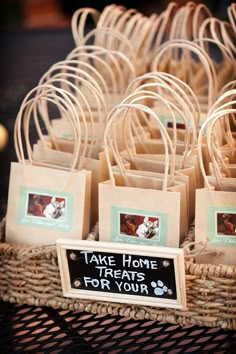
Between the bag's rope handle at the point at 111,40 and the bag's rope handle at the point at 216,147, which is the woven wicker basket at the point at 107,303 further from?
the bag's rope handle at the point at 111,40

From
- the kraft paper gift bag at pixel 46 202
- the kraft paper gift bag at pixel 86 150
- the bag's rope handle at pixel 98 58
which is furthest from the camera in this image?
the bag's rope handle at pixel 98 58

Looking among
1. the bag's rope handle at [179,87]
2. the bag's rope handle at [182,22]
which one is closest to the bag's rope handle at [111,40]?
the bag's rope handle at [182,22]

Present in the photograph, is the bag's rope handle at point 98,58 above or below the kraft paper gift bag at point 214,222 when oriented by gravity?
above

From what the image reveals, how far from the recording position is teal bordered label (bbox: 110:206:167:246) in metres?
1.43

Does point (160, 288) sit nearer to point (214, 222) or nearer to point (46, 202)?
point (214, 222)

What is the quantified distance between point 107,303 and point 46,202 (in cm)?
26

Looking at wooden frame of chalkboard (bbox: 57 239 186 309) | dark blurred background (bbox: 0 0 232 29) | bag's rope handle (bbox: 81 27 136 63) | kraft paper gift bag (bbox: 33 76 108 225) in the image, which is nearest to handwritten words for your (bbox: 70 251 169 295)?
wooden frame of chalkboard (bbox: 57 239 186 309)

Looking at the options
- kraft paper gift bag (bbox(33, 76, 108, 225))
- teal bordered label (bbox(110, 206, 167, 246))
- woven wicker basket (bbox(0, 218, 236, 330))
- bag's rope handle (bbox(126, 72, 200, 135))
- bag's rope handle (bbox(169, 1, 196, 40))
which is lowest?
woven wicker basket (bbox(0, 218, 236, 330))

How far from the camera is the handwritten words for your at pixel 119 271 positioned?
1385mm

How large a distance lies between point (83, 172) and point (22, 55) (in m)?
1.99

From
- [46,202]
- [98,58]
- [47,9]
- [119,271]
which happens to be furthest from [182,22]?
[47,9]

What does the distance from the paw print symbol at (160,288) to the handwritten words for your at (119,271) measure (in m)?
0.02

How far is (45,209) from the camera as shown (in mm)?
1539

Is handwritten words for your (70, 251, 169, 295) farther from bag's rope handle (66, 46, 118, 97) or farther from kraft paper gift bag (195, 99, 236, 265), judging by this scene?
bag's rope handle (66, 46, 118, 97)
